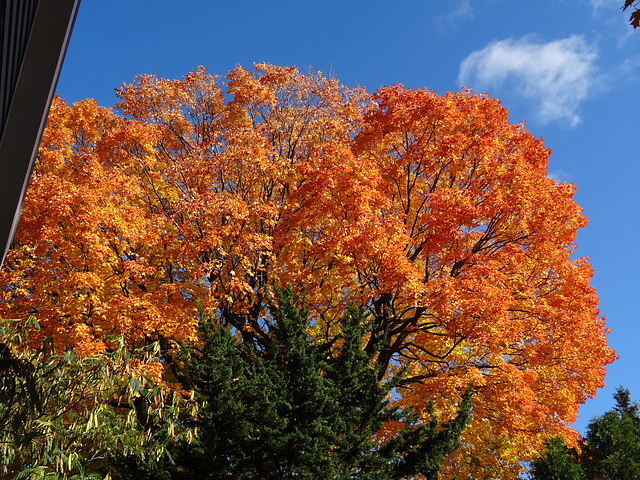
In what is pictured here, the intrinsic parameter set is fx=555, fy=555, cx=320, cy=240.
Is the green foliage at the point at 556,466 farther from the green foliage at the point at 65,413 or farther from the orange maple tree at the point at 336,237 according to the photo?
the green foliage at the point at 65,413

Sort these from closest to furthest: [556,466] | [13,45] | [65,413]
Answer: [13,45] → [65,413] → [556,466]

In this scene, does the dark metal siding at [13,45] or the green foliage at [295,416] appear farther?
the green foliage at [295,416]

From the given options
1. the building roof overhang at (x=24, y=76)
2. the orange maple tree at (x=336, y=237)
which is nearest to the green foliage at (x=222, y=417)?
the orange maple tree at (x=336, y=237)

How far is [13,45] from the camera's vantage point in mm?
4098

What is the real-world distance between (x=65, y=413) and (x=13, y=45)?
7979 millimetres

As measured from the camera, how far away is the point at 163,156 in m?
20.8

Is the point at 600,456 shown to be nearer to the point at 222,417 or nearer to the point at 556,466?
the point at 556,466

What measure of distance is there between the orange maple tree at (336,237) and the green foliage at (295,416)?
58.4 inches

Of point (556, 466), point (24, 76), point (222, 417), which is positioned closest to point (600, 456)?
point (556, 466)

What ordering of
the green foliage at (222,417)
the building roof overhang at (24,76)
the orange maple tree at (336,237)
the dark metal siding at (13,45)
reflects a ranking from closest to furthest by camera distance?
the building roof overhang at (24,76) < the dark metal siding at (13,45) < the green foliage at (222,417) < the orange maple tree at (336,237)

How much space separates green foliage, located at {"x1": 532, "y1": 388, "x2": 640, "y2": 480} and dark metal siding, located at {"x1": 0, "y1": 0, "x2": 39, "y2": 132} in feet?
43.7

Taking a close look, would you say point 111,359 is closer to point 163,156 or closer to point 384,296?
point 384,296

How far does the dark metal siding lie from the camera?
3.83 meters

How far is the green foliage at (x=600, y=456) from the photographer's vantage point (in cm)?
1281
